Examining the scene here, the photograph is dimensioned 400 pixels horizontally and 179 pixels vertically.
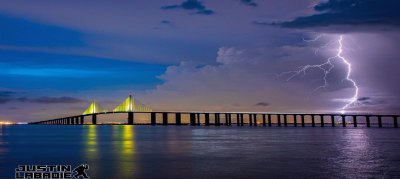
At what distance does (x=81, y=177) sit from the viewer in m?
24.3

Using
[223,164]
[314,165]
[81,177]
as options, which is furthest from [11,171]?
[314,165]

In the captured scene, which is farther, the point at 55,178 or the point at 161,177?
the point at 161,177

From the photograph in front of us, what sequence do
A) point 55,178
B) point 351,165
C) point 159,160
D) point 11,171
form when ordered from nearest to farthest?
point 55,178 < point 11,171 < point 351,165 < point 159,160

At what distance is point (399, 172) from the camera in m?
26.1

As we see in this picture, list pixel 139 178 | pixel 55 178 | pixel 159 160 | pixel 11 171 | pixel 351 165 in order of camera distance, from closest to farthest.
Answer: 1. pixel 55 178
2. pixel 139 178
3. pixel 11 171
4. pixel 351 165
5. pixel 159 160

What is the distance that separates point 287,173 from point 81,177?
1159cm

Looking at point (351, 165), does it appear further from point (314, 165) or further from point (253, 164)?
point (253, 164)

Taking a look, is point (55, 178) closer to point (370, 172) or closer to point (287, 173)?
point (287, 173)

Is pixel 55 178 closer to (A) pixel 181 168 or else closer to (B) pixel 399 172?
(A) pixel 181 168

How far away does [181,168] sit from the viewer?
29203 millimetres

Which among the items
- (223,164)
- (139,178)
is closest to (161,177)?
(139,178)

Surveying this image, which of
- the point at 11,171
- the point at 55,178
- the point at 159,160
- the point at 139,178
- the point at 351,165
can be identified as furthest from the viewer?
the point at 159,160

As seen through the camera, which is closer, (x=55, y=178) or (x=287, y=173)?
(x=55, y=178)

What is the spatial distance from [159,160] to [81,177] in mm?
11383
